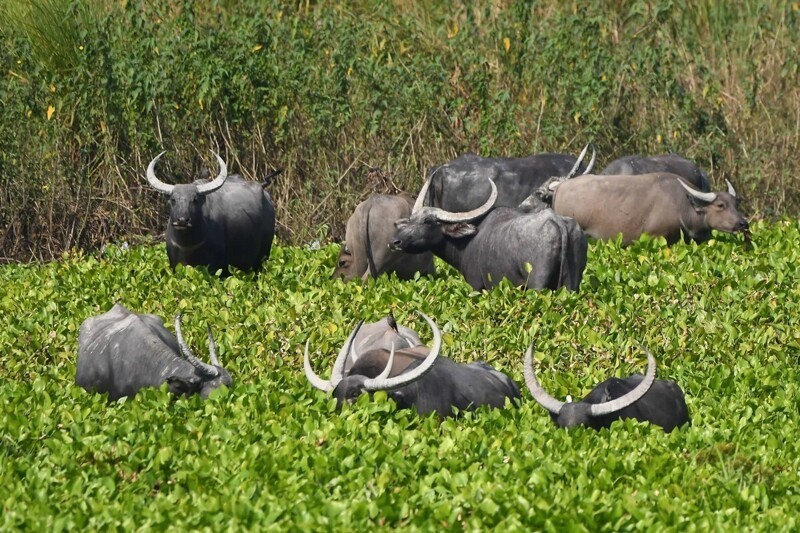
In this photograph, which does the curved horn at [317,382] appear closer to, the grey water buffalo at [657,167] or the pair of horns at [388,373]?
the pair of horns at [388,373]

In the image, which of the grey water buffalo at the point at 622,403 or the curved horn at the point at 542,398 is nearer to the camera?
the grey water buffalo at the point at 622,403

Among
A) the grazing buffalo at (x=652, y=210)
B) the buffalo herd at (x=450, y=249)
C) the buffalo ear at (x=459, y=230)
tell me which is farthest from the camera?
the grazing buffalo at (x=652, y=210)

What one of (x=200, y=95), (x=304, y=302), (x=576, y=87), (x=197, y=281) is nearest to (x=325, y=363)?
(x=304, y=302)

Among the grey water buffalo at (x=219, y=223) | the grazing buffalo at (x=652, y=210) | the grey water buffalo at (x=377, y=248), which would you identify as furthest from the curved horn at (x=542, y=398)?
the grazing buffalo at (x=652, y=210)

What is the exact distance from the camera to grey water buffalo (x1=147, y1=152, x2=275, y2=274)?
489 inches

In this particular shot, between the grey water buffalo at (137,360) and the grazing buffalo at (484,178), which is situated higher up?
the grey water buffalo at (137,360)

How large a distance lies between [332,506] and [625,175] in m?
8.90

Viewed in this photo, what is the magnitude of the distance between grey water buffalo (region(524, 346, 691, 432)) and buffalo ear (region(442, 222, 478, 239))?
368 cm

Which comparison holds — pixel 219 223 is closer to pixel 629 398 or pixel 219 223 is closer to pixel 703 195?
pixel 703 195

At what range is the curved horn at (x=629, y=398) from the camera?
7.43m

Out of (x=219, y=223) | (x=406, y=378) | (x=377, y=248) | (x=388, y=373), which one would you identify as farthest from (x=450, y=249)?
(x=406, y=378)

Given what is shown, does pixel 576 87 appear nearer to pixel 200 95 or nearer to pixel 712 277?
pixel 200 95

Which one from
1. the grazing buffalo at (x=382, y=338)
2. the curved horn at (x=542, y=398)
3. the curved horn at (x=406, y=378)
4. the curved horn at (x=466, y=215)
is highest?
the curved horn at (x=406, y=378)

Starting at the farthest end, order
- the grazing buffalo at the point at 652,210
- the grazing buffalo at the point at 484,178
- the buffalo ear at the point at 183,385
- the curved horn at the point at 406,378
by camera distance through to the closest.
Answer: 1. the grazing buffalo at the point at 484,178
2. the grazing buffalo at the point at 652,210
3. the buffalo ear at the point at 183,385
4. the curved horn at the point at 406,378
